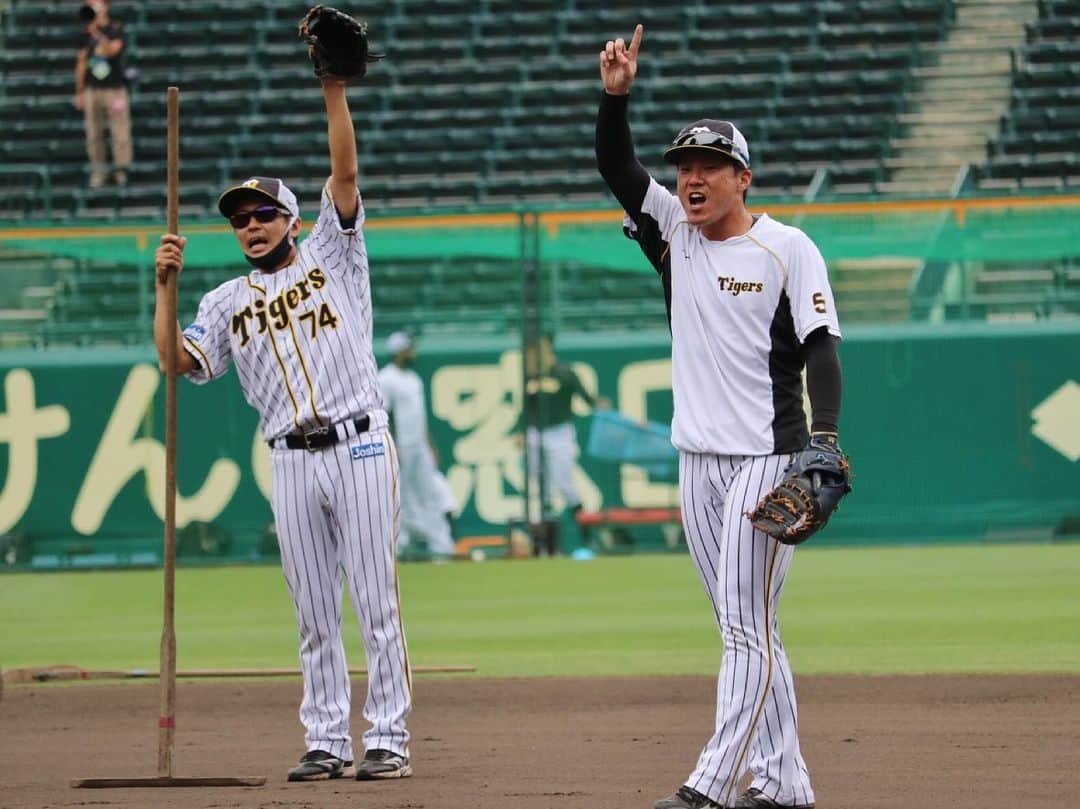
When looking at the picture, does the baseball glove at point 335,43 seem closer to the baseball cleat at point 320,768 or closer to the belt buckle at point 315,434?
the belt buckle at point 315,434

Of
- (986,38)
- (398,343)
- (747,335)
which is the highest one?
(986,38)

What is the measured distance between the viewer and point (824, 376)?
5.30 meters

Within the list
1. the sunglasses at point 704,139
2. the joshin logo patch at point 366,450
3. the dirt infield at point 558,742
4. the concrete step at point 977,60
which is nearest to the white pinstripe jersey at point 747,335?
the sunglasses at point 704,139

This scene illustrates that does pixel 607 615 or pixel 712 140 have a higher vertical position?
pixel 712 140

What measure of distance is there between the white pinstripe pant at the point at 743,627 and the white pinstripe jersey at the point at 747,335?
9 cm

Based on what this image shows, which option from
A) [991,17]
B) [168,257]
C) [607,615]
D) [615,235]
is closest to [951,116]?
Answer: [991,17]

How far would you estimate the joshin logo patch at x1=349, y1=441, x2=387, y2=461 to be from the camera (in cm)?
646

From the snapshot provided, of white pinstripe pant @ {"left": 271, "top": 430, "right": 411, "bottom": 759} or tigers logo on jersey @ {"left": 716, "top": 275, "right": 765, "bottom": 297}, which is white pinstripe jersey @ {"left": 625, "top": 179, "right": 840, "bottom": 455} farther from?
white pinstripe pant @ {"left": 271, "top": 430, "right": 411, "bottom": 759}

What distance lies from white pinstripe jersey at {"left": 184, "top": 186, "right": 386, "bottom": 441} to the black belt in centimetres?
2

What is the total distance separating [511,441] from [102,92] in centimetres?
1022

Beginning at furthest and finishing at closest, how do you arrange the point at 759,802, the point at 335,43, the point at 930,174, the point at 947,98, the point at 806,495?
the point at 947,98, the point at 930,174, the point at 335,43, the point at 759,802, the point at 806,495

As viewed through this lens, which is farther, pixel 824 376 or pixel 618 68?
pixel 618 68

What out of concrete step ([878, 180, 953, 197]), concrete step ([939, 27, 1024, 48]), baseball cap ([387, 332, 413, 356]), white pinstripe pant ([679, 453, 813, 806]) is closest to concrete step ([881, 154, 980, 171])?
concrete step ([878, 180, 953, 197])

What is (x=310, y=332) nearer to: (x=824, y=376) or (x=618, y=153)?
(x=618, y=153)
